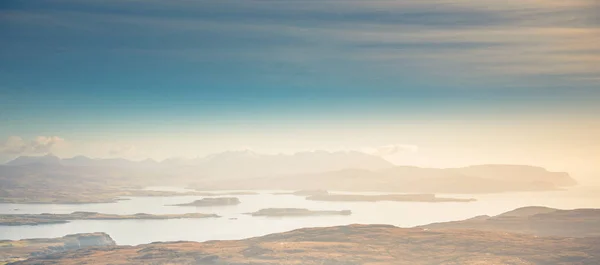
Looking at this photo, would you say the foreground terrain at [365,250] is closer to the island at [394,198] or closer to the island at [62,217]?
the island at [394,198]

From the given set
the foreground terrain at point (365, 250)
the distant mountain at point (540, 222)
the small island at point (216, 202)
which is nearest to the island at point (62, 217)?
the small island at point (216, 202)

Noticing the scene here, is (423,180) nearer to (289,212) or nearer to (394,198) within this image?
(394,198)

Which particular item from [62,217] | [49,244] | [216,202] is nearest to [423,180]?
[216,202]

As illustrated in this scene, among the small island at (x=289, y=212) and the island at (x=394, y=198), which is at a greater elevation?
the island at (x=394, y=198)

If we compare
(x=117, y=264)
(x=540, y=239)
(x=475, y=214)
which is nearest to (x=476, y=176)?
(x=475, y=214)

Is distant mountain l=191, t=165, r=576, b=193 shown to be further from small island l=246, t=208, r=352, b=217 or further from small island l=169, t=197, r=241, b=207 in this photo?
small island l=246, t=208, r=352, b=217

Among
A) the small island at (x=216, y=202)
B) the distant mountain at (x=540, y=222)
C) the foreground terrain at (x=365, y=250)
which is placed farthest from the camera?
the small island at (x=216, y=202)

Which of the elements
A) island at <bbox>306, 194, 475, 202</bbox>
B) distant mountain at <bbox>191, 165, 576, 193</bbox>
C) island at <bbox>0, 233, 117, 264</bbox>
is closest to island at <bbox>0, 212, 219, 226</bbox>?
distant mountain at <bbox>191, 165, 576, 193</bbox>
